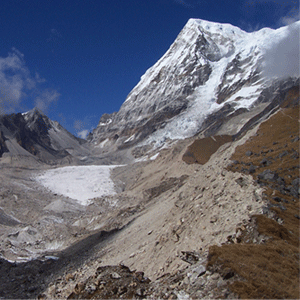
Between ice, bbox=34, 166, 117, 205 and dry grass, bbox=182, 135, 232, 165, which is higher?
ice, bbox=34, 166, 117, 205

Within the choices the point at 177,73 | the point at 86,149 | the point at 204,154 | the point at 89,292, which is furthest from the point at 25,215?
the point at 177,73

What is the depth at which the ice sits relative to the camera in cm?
6081

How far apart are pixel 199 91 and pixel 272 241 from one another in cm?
14328

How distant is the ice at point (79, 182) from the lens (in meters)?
60.8

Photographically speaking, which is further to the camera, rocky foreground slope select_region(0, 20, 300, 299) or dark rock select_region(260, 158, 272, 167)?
dark rock select_region(260, 158, 272, 167)

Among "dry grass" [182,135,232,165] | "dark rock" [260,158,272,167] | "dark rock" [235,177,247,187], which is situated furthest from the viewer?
"dry grass" [182,135,232,165]

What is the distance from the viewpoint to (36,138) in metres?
130

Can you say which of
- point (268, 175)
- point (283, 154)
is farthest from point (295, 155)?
point (268, 175)

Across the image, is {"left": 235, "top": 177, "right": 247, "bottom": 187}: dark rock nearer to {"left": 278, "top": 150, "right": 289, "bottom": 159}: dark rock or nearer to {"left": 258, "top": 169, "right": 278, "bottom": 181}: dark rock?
{"left": 258, "top": 169, "right": 278, "bottom": 181}: dark rock

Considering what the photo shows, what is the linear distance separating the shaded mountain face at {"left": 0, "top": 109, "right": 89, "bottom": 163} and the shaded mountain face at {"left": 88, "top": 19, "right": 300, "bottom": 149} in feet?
70.1

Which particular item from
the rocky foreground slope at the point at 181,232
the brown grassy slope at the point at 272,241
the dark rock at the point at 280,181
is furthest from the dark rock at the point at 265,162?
the dark rock at the point at 280,181

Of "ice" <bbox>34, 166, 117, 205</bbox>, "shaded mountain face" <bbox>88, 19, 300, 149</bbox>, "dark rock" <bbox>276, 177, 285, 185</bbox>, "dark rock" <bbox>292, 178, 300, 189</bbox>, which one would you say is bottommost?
"dark rock" <bbox>292, 178, 300, 189</bbox>

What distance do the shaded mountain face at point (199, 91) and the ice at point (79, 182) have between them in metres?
41.2

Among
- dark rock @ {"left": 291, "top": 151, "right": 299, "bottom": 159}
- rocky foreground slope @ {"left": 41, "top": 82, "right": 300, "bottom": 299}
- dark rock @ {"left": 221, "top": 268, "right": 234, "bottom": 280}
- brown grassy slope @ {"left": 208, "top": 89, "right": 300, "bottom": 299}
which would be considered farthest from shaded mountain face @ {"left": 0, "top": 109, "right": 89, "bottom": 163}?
dark rock @ {"left": 221, "top": 268, "right": 234, "bottom": 280}
